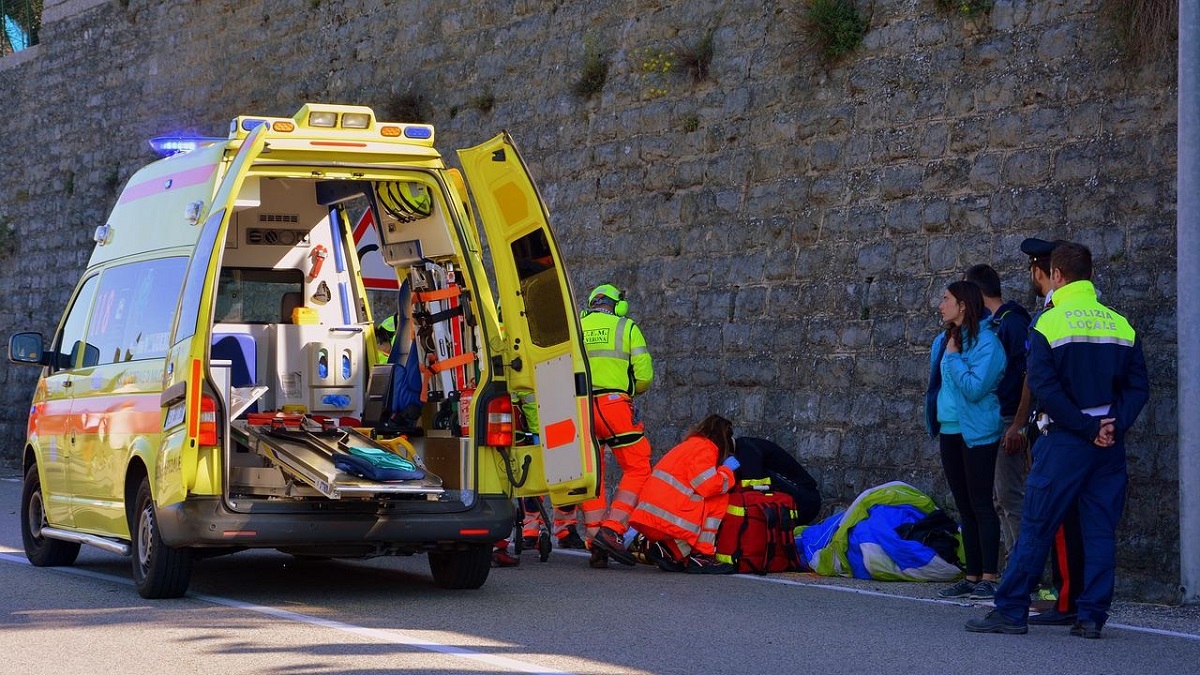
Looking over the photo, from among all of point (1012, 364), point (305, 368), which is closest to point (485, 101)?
point (305, 368)

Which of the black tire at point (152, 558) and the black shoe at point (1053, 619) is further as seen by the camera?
the black tire at point (152, 558)

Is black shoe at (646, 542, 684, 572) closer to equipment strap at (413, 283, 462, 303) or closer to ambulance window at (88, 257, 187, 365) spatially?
equipment strap at (413, 283, 462, 303)

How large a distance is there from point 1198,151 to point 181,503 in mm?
5570

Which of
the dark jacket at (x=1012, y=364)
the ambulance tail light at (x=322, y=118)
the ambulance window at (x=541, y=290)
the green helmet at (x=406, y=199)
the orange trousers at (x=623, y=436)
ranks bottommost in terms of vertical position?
the orange trousers at (x=623, y=436)

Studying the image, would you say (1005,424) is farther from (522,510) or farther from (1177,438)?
(522,510)

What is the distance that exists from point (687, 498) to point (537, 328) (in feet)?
5.94

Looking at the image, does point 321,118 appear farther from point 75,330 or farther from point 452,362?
point 75,330

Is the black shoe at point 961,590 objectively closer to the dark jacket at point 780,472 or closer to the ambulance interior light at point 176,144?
the dark jacket at point 780,472

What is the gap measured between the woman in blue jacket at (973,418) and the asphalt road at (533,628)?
1.30ft

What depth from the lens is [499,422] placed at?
28.0ft

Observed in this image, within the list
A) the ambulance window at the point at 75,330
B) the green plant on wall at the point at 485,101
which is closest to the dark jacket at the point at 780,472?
the ambulance window at the point at 75,330

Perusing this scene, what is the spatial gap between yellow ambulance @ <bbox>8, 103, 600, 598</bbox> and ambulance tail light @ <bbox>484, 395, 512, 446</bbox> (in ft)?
0.03

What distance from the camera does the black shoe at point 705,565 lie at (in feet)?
32.7

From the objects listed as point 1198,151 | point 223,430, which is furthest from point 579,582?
point 1198,151
